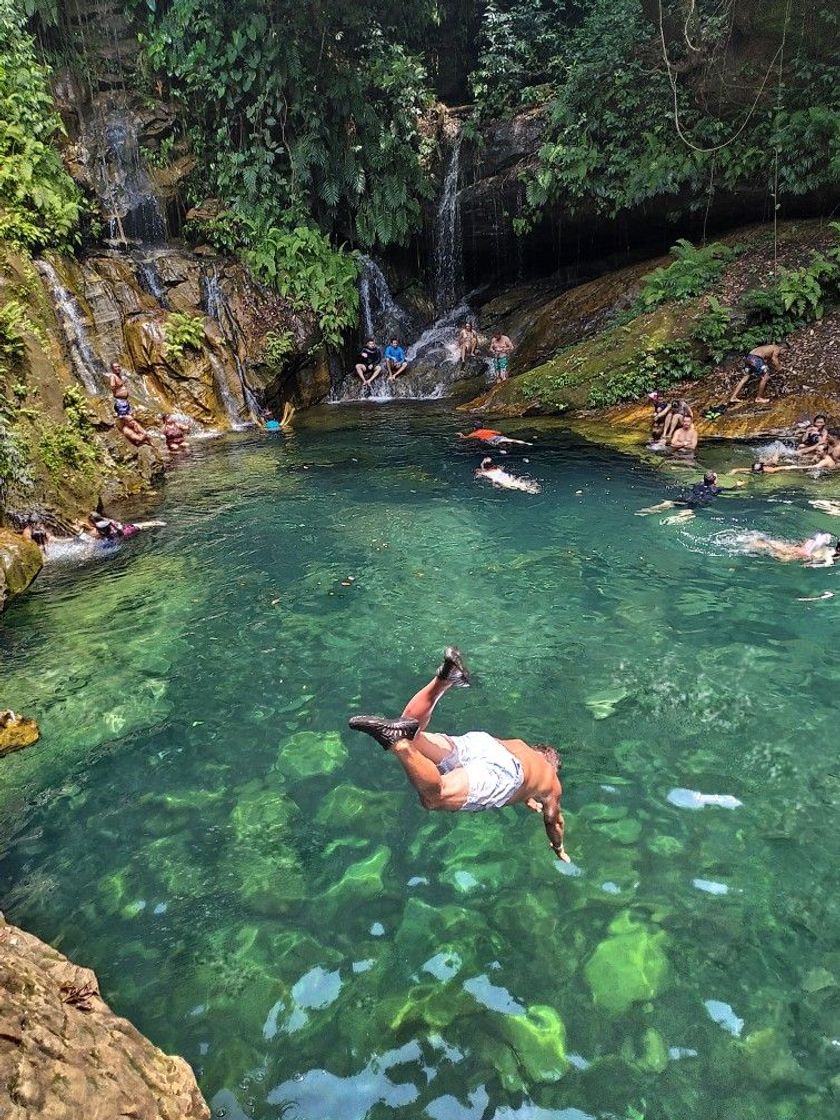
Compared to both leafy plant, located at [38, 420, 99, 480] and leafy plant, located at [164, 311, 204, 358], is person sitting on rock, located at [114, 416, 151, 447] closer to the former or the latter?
leafy plant, located at [38, 420, 99, 480]

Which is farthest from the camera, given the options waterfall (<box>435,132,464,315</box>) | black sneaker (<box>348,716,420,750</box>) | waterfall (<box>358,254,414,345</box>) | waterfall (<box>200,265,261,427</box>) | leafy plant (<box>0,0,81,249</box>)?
waterfall (<box>358,254,414,345</box>)

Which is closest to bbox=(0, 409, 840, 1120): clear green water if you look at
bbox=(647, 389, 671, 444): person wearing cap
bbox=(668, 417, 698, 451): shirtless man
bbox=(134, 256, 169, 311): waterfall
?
bbox=(668, 417, 698, 451): shirtless man

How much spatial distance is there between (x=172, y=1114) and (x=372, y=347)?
17933 mm

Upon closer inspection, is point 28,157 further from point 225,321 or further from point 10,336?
point 10,336

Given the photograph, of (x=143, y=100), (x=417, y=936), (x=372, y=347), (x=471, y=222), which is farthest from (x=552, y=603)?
(x=143, y=100)

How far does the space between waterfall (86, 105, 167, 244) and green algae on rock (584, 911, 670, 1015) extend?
19.8 metres

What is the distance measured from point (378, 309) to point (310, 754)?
59.6 ft

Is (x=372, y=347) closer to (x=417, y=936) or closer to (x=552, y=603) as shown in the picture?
(x=552, y=603)

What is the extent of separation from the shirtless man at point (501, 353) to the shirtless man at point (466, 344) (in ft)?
2.10

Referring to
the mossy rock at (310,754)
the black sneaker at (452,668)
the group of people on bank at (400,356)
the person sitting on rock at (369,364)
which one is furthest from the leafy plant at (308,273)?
the black sneaker at (452,668)

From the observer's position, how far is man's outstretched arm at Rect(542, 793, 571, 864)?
4051mm

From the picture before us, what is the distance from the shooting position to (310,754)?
5086 millimetres

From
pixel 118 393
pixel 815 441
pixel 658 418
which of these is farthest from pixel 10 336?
pixel 815 441

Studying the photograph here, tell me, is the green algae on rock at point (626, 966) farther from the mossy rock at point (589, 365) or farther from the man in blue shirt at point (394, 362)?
the man in blue shirt at point (394, 362)
